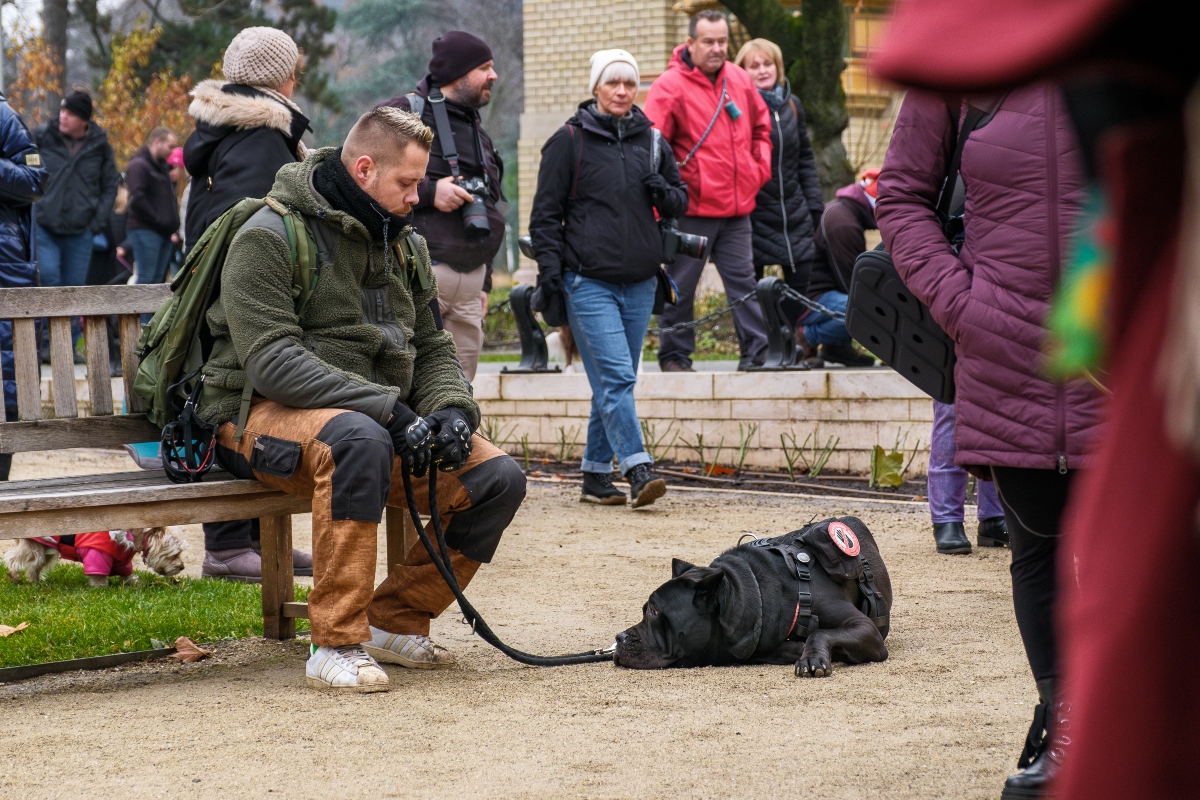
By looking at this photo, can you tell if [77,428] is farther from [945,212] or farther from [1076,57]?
[1076,57]

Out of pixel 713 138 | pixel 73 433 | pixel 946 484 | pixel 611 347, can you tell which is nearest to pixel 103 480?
pixel 73 433

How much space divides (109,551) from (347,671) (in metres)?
2.07

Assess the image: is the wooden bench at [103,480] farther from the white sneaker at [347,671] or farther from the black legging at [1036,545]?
the black legging at [1036,545]

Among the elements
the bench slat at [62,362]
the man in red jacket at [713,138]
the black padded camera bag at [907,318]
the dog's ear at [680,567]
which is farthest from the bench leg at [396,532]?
the man in red jacket at [713,138]

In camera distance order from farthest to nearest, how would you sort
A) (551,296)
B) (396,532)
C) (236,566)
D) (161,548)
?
(551,296) < (236,566) < (161,548) < (396,532)

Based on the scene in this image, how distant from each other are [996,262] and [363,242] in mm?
2075

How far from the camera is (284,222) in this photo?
170 inches

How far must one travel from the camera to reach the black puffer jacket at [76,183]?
11.4 meters

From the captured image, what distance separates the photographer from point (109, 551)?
5781 mm

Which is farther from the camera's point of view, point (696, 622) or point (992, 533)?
point (992, 533)

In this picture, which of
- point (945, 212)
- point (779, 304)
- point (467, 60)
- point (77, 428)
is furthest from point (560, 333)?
point (945, 212)

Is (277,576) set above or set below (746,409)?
above

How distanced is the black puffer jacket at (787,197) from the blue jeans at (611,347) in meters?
3.06

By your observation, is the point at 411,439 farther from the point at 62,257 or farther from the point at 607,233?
the point at 62,257
